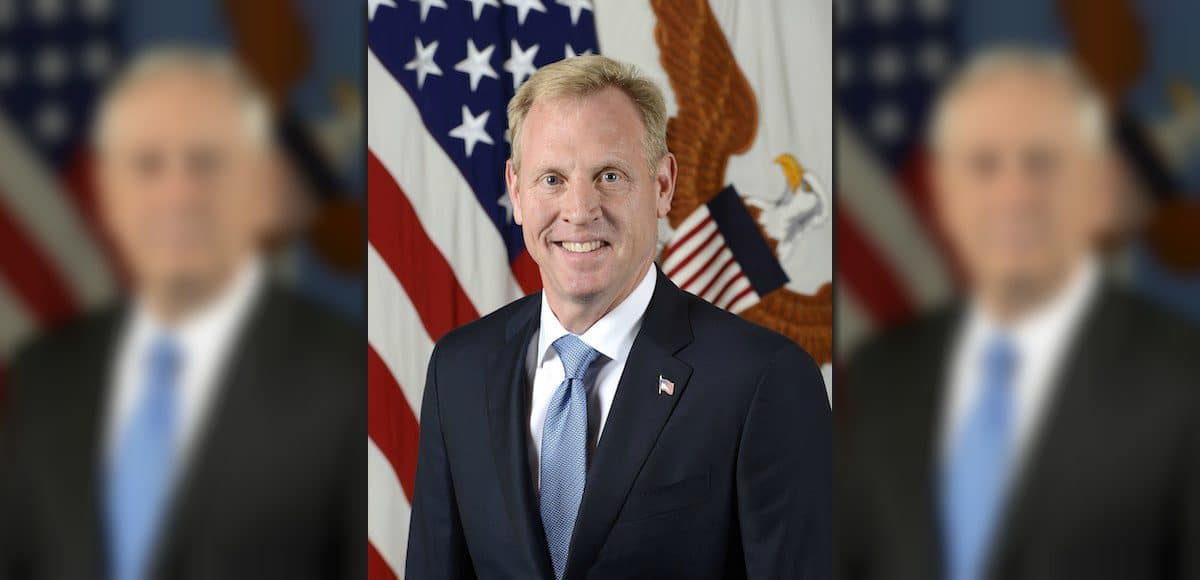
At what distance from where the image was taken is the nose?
207 cm

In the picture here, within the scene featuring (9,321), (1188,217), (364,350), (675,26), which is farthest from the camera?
(675,26)

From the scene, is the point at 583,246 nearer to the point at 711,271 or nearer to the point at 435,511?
the point at 435,511

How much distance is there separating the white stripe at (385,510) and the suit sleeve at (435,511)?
36.8 inches

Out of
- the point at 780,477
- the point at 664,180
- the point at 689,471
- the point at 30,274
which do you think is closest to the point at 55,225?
the point at 30,274

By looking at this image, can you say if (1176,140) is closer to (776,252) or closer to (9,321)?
(776,252)

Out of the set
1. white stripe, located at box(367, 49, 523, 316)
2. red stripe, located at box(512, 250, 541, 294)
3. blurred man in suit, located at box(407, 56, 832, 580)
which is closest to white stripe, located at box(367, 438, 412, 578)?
white stripe, located at box(367, 49, 523, 316)

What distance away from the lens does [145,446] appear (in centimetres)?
236

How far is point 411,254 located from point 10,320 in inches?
46.7

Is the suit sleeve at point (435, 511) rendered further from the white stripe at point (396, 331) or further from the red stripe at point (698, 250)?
the red stripe at point (698, 250)

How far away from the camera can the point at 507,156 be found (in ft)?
10.8

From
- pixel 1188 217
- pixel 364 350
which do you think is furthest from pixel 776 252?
pixel 1188 217

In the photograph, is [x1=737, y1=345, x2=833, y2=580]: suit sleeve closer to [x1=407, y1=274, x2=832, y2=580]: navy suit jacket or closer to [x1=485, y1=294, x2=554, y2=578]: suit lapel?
[x1=407, y1=274, x2=832, y2=580]: navy suit jacket

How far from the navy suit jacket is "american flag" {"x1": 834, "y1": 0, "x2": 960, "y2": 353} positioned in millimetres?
476

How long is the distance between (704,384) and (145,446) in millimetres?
1239
